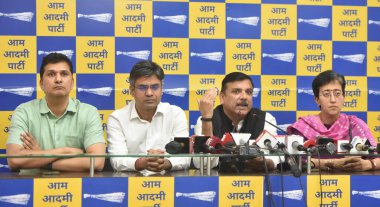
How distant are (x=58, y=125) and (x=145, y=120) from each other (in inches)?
21.4

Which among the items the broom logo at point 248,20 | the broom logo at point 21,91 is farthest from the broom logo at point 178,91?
the broom logo at point 21,91

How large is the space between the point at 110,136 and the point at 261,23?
1.90 metres

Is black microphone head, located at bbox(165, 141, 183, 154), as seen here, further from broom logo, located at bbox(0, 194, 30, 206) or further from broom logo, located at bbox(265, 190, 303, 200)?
broom logo, located at bbox(0, 194, 30, 206)

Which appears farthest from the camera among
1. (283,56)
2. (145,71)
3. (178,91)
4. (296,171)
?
(283,56)

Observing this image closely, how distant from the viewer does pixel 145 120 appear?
3273 millimetres

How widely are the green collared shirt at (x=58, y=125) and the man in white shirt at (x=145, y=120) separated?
0.12m

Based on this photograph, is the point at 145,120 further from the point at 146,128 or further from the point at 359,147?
the point at 359,147

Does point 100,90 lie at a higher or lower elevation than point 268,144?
higher

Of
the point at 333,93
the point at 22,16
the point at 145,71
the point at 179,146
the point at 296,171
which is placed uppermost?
the point at 22,16

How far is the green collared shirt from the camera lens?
3.09 meters

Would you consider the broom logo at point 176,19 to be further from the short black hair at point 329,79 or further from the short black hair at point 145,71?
the short black hair at point 329,79

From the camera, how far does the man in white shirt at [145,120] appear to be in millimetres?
3078

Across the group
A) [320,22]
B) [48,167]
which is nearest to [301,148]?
[48,167]

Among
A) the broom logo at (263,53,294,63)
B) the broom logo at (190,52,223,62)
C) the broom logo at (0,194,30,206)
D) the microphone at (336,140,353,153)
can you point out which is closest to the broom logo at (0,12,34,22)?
the broom logo at (190,52,223,62)
